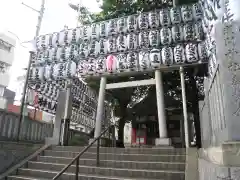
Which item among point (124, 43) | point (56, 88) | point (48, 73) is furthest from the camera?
point (56, 88)

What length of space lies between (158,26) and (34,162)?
6.55 meters

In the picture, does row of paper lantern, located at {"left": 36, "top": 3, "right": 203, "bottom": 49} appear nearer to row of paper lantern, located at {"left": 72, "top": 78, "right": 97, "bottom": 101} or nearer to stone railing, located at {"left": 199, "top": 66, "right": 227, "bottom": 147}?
row of paper lantern, located at {"left": 72, "top": 78, "right": 97, "bottom": 101}

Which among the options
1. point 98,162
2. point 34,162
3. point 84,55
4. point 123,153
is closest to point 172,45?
point 84,55

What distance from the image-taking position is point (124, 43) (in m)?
9.31

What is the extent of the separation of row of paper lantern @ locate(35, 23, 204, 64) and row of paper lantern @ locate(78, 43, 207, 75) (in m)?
0.27

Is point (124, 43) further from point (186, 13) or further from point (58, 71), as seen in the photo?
point (58, 71)

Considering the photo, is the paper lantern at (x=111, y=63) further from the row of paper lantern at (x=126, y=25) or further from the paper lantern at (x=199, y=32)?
the paper lantern at (x=199, y=32)

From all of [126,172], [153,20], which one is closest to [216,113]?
[126,172]

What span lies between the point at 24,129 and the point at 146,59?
17.0 feet

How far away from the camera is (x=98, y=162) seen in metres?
6.34

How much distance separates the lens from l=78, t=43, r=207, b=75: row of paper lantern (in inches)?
323

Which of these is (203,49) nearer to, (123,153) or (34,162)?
(123,153)

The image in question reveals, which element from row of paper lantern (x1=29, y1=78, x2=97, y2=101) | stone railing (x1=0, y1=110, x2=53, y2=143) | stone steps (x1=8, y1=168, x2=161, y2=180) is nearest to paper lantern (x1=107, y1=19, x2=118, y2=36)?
row of paper lantern (x1=29, y1=78, x2=97, y2=101)

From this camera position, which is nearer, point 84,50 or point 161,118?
point 161,118
